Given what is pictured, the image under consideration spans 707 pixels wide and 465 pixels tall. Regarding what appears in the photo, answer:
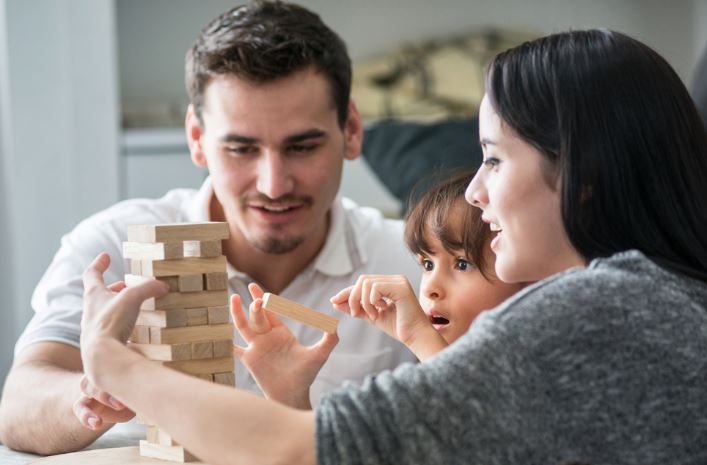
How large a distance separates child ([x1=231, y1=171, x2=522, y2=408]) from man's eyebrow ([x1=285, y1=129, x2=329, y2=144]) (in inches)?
12.5

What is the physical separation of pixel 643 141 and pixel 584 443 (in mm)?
303

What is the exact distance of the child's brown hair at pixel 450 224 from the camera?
1486 mm

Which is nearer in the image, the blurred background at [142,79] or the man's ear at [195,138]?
the man's ear at [195,138]

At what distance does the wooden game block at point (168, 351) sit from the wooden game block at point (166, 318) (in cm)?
2

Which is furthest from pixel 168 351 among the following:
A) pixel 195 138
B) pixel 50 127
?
pixel 50 127

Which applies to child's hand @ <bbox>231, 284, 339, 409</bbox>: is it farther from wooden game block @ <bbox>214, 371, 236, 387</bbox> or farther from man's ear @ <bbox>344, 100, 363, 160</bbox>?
man's ear @ <bbox>344, 100, 363, 160</bbox>

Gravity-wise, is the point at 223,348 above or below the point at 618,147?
below

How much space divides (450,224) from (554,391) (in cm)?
61

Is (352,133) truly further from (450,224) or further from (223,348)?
(223,348)

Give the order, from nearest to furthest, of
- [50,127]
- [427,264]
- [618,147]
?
[618,147]
[427,264]
[50,127]

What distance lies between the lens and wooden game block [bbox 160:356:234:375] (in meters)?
1.15

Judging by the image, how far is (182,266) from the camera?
116 centimetres

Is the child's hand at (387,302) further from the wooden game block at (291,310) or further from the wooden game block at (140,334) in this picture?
the wooden game block at (140,334)

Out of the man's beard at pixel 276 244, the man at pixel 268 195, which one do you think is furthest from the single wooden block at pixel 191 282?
the man's beard at pixel 276 244
